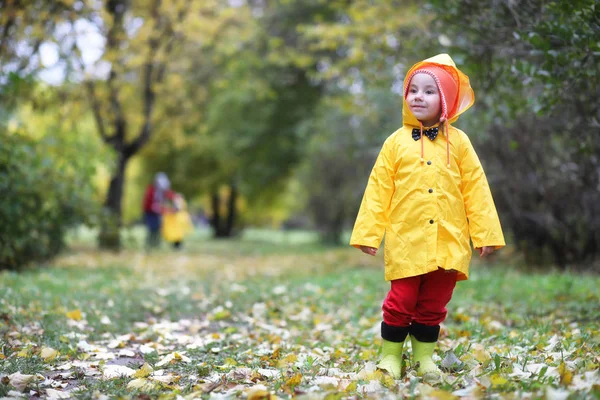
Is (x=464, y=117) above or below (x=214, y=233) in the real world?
above

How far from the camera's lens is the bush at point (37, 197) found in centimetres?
859

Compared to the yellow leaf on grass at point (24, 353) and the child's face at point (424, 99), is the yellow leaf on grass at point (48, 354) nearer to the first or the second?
the yellow leaf on grass at point (24, 353)

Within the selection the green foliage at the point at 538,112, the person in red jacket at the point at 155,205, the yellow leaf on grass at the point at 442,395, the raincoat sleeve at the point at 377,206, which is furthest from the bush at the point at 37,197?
the yellow leaf on grass at the point at 442,395

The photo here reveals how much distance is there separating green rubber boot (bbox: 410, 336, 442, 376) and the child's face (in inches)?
54.5

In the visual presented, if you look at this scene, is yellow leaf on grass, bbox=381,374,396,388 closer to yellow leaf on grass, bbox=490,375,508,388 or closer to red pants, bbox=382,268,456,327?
red pants, bbox=382,268,456,327

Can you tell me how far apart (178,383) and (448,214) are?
6.09 feet

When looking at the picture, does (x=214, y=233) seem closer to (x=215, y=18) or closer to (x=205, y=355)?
(x=215, y=18)

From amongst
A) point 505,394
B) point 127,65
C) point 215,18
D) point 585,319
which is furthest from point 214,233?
point 505,394

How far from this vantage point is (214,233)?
92.5ft

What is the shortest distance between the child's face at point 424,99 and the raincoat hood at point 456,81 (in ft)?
0.17

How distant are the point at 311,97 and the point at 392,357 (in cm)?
1763

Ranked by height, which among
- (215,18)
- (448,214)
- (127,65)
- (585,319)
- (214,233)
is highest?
(215,18)

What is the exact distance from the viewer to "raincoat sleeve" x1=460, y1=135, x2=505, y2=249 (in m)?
3.54

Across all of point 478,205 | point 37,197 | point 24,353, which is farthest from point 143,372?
point 37,197
